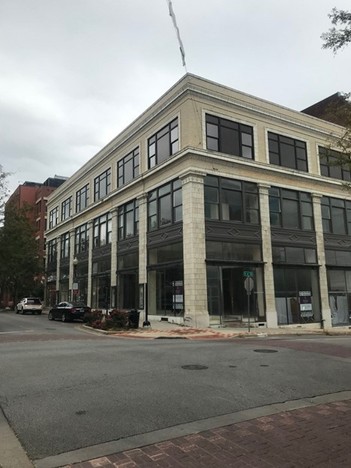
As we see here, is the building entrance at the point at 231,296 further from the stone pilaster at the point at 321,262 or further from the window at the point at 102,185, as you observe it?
the window at the point at 102,185

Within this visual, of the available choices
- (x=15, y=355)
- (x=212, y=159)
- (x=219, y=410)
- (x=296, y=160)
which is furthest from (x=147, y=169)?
(x=219, y=410)

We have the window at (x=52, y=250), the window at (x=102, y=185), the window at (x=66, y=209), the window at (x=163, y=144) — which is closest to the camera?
the window at (x=163, y=144)

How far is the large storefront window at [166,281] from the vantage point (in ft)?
84.8

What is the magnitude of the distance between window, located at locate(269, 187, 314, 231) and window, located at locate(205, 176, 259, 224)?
172 centimetres

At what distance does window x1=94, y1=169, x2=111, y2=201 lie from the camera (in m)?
38.1

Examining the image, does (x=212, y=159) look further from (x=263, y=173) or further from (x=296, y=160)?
(x=296, y=160)

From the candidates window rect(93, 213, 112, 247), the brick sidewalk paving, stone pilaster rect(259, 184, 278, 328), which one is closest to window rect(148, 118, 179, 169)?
stone pilaster rect(259, 184, 278, 328)

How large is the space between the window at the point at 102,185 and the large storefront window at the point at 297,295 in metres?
17.4

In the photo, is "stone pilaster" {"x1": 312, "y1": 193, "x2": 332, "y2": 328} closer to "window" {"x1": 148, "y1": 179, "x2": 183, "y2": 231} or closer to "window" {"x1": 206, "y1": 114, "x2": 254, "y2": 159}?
"window" {"x1": 206, "y1": 114, "x2": 254, "y2": 159}

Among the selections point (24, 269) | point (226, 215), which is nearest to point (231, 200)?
point (226, 215)

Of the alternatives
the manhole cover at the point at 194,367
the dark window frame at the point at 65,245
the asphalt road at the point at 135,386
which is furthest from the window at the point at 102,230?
the manhole cover at the point at 194,367

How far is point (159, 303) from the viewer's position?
1105 inches

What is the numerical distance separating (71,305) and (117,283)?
17.5 ft

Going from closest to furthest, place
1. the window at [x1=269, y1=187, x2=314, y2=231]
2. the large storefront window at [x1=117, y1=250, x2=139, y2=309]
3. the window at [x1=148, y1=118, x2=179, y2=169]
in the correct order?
the window at [x1=148, y1=118, x2=179, y2=169] < the window at [x1=269, y1=187, x2=314, y2=231] < the large storefront window at [x1=117, y1=250, x2=139, y2=309]
